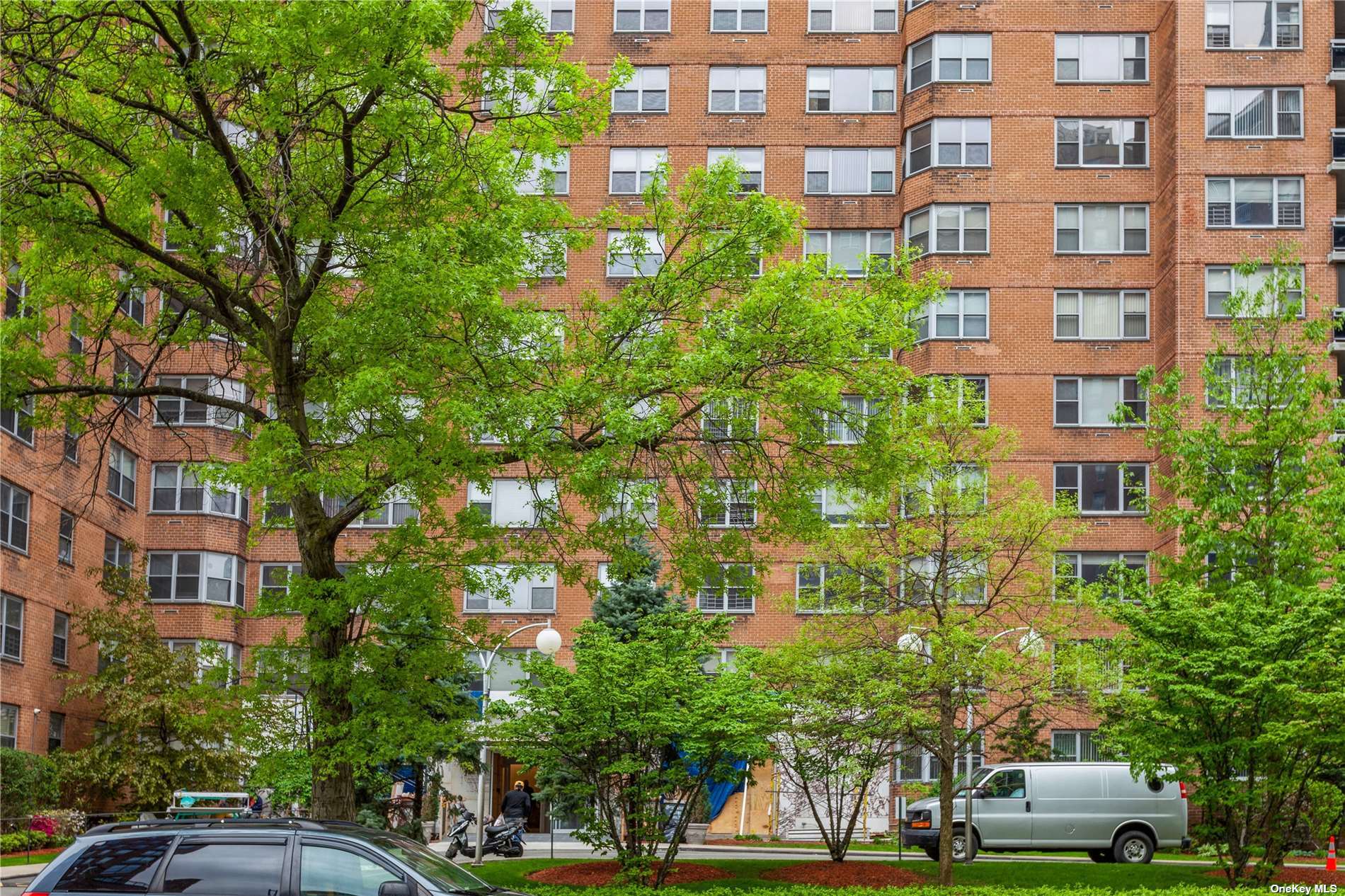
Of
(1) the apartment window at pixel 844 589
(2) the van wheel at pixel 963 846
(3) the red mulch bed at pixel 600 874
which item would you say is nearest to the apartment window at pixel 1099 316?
(2) the van wheel at pixel 963 846

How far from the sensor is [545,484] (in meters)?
42.4

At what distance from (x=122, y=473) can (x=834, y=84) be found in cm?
2503

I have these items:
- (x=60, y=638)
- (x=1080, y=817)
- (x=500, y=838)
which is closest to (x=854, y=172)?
(x=1080, y=817)

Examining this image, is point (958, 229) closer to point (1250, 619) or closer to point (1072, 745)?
point (1072, 745)

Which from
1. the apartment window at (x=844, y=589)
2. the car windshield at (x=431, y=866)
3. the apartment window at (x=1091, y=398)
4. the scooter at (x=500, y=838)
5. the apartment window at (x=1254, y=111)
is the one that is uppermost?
the apartment window at (x=1254, y=111)

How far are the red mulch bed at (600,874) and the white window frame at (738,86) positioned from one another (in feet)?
96.4

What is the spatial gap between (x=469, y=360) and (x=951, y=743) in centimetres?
1178

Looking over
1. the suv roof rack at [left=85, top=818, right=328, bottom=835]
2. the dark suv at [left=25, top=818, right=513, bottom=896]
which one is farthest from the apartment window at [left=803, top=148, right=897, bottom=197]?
the dark suv at [left=25, top=818, right=513, bottom=896]

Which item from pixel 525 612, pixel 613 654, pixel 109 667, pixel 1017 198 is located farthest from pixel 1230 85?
pixel 109 667

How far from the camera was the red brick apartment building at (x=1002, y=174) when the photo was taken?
46031 mm

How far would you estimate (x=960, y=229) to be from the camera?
4738 cm

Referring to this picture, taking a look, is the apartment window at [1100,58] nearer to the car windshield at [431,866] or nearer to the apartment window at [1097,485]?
the apartment window at [1097,485]

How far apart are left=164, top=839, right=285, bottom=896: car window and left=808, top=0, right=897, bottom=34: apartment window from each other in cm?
4146

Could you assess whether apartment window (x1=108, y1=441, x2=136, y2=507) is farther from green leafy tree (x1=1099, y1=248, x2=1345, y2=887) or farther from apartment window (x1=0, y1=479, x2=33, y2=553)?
green leafy tree (x1=1099, y1=248, x2=1345, y2=887)
